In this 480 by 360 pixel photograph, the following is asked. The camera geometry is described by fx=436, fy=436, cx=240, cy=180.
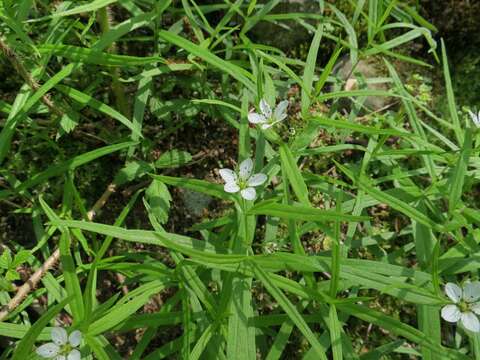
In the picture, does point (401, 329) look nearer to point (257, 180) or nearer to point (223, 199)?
point (257, 180)

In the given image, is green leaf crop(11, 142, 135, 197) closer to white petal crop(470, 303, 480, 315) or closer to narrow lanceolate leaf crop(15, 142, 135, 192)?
narrow lanceolate leaf crop(15, 142, 135, 192)

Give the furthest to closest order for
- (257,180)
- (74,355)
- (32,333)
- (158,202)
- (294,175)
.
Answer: (158,202)
(257,180)
(294,175)
(74,355)
(32,333)

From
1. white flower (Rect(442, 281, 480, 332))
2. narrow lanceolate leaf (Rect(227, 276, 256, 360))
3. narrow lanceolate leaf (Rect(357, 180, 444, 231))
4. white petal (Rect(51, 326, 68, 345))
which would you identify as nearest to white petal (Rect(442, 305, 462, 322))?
white flower (Rect(442, 281, 480, 332))

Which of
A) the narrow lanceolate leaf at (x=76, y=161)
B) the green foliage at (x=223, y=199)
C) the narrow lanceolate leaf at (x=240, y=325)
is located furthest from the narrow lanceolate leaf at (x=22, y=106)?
the narrow lanceolate leaf at (x=240, y=325)

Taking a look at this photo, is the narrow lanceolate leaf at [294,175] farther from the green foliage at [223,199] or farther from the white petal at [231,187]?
the white petal at [231,187]

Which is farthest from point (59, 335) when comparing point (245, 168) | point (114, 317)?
point (245, 168)
